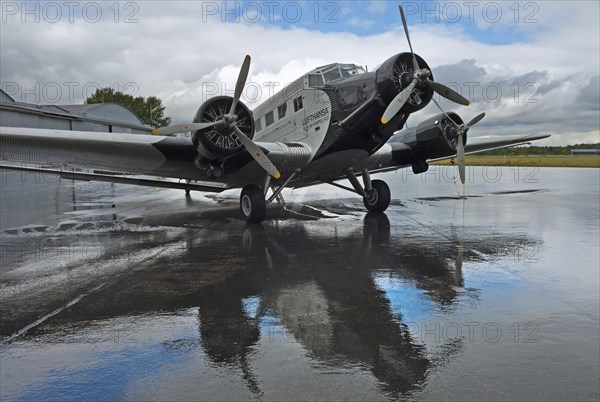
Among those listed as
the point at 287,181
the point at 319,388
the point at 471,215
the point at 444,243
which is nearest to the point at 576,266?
the point at 444,243

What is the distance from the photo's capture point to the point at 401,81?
10.2 m

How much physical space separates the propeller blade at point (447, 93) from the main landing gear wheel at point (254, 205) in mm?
5152

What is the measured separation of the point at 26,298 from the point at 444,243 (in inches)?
287

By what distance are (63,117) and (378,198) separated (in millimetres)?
33938

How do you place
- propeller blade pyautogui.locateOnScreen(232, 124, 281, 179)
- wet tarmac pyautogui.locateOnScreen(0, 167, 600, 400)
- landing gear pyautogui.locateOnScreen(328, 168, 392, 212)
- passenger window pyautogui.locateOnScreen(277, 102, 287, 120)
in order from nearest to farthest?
wet tarmac pyautogui.locateOnScreen(0, 167, 600, 400) < propeller blade pyautogui.locateOnScreen(232, 124, 281, 179) < passenger window pyautogui.locateOnScreen(277, 102, 287, 120) < landing gear pyautogui.locateOnScreen(328, 168, 392, 212)

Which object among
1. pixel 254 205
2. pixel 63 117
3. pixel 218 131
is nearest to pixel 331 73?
pixel 218 131

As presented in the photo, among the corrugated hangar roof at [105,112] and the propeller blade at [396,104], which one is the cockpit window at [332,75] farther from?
the corrugated hangar roof at [105,112]

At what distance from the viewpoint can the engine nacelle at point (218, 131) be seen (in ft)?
35.2

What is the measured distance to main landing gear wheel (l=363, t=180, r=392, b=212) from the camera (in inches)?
559

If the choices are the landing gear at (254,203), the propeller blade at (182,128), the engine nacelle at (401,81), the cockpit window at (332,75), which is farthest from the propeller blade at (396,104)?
the propeller blade at (182,128)

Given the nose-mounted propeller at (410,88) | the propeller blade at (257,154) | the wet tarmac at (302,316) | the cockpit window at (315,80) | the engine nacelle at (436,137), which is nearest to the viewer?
the wet tarmac at (302,316)

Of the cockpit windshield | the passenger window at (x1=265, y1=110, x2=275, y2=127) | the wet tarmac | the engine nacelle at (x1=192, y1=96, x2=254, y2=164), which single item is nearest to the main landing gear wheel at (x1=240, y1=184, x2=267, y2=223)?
the engine nacelle at (x1=192, y1=96, x2=254, y2=164)

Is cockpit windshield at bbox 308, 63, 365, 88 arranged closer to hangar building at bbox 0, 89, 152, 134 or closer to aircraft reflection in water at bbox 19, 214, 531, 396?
aircraft reflection in water at bbox 19, 214, 531, 396

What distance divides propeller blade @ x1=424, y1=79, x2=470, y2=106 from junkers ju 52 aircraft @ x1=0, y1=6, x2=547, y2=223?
24 millimetres
